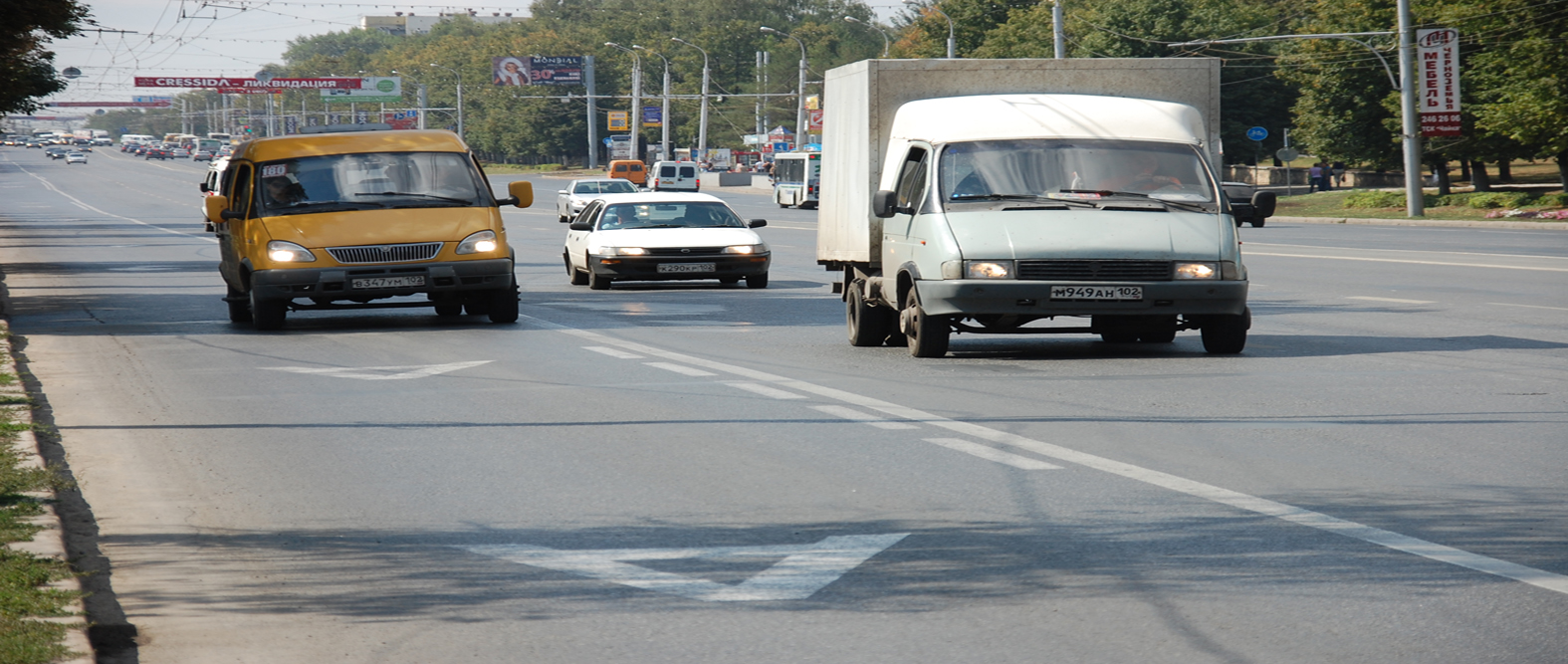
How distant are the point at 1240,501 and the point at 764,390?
4.74m

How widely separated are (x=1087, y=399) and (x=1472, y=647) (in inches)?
232

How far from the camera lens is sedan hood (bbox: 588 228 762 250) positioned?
23469 millimetres

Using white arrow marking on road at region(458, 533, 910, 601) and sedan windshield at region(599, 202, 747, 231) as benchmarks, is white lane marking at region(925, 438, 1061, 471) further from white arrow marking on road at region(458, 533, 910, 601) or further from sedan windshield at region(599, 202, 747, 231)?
sedan windshield at region(599, 202, 747, 231)

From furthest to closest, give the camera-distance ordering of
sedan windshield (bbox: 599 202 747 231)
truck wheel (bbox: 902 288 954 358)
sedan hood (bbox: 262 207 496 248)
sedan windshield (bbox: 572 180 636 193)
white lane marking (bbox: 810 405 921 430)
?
sedan windshield (bbox: 572 180 636 193)
sedan windshield (bbox: 599 202 747 231)
sedan hood (bbox: 262 207 496 248)
truck wheel (bbox: 902 288 954 358)
white lane marking (bbox: 810 405 921 430)

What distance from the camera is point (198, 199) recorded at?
7456cm

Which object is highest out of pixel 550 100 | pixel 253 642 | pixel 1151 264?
pixel 550 100

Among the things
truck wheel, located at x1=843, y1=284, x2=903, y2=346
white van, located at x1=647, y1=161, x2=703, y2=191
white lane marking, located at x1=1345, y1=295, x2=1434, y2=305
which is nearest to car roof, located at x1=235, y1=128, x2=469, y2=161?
truck wheel, located at x1=843, y1=284, x2=903, y2=346

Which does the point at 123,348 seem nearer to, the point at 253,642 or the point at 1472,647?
the point at 253,642

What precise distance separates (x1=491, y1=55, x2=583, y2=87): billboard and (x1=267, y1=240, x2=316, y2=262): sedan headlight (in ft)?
403

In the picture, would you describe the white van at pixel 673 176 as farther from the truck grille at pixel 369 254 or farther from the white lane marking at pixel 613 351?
the white lane marking at pixel 613 351

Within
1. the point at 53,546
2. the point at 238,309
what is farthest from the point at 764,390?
the point at 238,309

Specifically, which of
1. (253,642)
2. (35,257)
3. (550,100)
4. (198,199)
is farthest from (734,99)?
(253,642)

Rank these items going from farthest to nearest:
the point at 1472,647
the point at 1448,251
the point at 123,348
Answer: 1. the point at 1448,251
2. the point at 123,348
3. the point at 1472,647

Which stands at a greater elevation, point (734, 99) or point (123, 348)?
point (734, 99)
